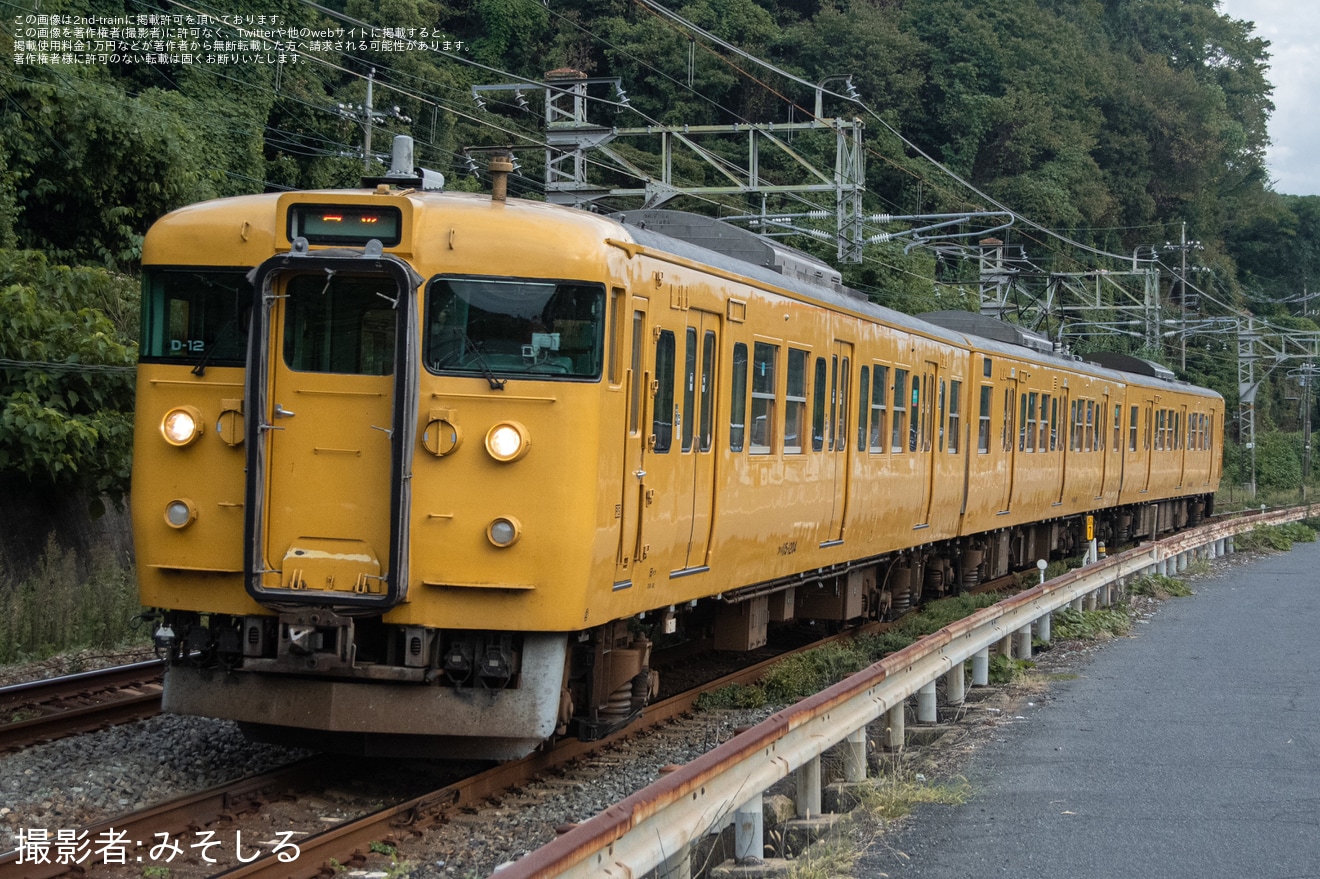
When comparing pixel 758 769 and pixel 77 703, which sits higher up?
pixel 758 769

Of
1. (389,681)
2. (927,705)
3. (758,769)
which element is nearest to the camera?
(758,769)

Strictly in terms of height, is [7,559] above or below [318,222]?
below

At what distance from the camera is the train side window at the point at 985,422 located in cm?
1656

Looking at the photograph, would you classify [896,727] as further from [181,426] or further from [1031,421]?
[1031,421]

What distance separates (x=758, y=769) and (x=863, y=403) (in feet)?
20.8

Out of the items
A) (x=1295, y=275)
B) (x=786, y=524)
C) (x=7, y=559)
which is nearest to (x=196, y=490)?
(x=786, y=524)

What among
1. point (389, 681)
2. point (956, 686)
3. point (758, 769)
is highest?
point (389, 681)

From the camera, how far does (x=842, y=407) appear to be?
11.7 meters

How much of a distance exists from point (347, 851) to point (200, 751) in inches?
85.8

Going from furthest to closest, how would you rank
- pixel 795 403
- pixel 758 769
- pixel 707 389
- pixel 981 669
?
1. pixel 981 669
2. pixel 795 403
3. pixel 707 389
4. pixel 758 769

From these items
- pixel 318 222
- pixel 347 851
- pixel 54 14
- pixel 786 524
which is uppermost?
pixel 54 14

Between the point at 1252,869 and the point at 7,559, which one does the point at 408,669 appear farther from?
the point at 7,559

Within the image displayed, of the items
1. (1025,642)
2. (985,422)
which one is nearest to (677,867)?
(1025,642)

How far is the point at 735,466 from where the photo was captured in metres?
9.54
